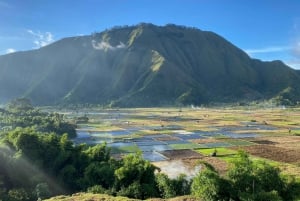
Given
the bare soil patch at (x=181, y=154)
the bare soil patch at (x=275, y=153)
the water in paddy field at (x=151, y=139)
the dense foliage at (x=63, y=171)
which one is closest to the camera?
the dense foliage at (x=63, y=171)

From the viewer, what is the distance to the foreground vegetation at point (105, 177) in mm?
23578

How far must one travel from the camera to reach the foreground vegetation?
23.6 metres

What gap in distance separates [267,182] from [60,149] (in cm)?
2324

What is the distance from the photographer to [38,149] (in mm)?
38125

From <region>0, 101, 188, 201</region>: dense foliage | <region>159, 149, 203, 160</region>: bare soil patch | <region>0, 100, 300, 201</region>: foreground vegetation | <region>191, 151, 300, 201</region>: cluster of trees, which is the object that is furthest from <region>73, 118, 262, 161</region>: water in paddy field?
<region>191, 151, 300, 201</region>: cluster of trees

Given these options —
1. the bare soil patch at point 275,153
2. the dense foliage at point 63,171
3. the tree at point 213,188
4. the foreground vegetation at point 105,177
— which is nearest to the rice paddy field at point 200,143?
the bare soil patch at point 275,153

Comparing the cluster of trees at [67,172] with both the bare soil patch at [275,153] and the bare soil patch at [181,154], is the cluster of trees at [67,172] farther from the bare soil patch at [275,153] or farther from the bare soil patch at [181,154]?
the bare soil patch at [275,153]

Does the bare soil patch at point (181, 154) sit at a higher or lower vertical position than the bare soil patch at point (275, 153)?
lower

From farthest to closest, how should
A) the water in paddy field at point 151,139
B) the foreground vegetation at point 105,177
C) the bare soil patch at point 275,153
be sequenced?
the water in paddy field at point 151,139 → the bare soil patch at point 275,153 → the foreground vegetation at point 105,177

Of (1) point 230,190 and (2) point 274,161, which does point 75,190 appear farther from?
(2) point 274,161

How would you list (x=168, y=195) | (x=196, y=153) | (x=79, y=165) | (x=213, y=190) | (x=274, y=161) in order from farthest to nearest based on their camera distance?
(x=196, y=153)
(x=274, y=161)
(x=79, y=165)
(x=168, y=195)
(x=213, y=190)

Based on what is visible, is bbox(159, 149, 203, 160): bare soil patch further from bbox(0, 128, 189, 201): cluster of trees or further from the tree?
the tree

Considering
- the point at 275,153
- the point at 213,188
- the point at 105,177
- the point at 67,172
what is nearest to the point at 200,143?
the point at 275,153

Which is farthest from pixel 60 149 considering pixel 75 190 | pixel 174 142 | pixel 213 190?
pixel 174 142
